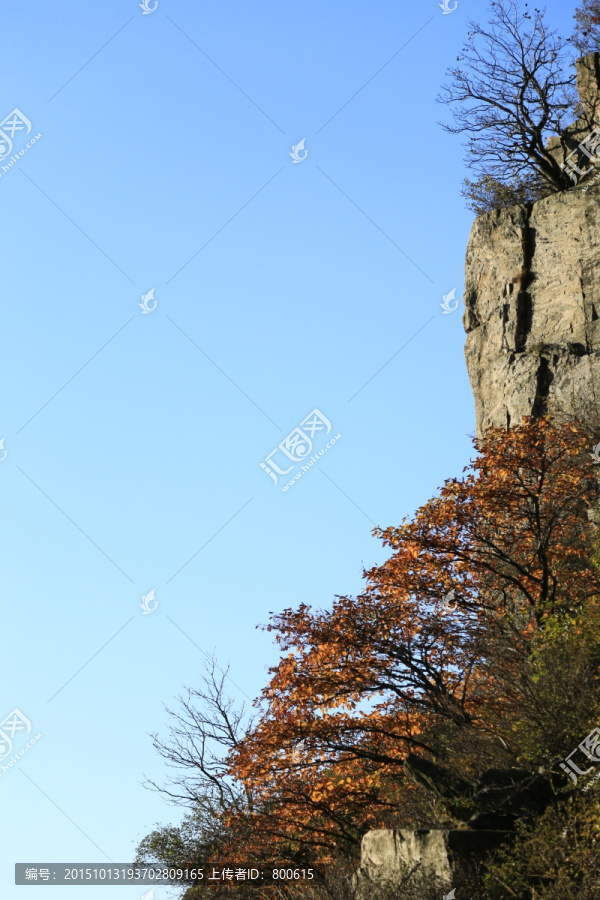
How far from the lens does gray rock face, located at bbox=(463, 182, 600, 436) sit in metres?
28.0

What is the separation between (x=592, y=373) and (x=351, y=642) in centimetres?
1424

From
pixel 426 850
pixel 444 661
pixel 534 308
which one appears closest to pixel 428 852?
pixel 426 850

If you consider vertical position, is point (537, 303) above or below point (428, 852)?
above

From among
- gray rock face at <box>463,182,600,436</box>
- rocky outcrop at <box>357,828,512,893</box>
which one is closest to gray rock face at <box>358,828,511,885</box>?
rocky outcrop at <box>357,828,512,893</box>

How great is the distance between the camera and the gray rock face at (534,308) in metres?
28.0

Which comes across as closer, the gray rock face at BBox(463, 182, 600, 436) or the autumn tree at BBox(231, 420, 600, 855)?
the autumn tree at BBox(231, 420, 600, 855)

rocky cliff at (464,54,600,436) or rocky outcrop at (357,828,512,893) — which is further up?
rocky cliff at (464,54,600,436)

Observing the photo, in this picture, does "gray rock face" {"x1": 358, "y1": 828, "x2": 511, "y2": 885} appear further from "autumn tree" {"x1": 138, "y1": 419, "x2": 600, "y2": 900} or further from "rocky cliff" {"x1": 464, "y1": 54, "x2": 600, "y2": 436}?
"rocky cliff" {"x1": 464, "y1": 54, "x2": 600, "y2": 436}

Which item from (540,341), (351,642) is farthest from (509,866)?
(540,341)

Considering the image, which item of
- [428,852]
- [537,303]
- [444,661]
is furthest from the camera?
[537,303]

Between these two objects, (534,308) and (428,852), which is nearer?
(428,852)

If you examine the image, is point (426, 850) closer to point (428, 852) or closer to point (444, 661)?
point (428, 852)

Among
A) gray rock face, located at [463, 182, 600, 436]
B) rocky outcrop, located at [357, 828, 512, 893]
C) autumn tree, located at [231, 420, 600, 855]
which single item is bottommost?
rocky outcrop, located at [357, 828, 512, 893]

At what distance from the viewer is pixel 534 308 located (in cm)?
3036
